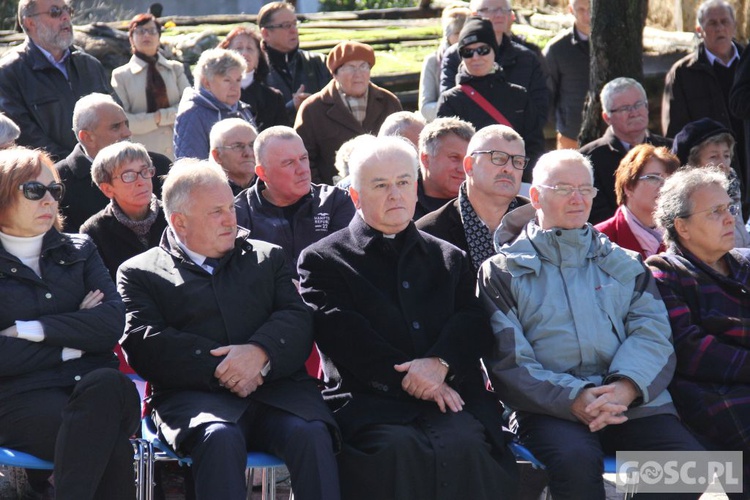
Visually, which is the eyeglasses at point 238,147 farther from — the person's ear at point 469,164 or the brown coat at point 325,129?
the person's ear at point 469,164

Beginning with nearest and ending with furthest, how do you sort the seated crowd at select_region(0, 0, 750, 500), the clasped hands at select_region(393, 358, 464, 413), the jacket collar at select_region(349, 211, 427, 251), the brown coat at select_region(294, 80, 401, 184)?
1. the seated crowd at select_region(0, 0, 750, 500)
2. the clasped hands at select_region(393, 358, 464, 413)
3. the jacket collar at select_region(349, 211, 427, 251)
4. the brown coat at select_region(294, 80, 401, 184)

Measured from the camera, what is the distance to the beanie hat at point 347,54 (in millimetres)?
7465

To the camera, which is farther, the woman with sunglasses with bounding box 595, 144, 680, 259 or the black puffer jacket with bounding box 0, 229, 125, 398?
the woman with sunglasses with bounding box 595, 144, 680, 259

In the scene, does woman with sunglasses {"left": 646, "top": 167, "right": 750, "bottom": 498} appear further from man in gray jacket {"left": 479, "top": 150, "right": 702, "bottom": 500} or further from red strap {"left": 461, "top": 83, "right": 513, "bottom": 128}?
red strap {"left": 461, "top": 83, "right": 513, "bottom": 128}

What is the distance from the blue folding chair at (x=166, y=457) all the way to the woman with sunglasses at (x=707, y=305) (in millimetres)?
1726

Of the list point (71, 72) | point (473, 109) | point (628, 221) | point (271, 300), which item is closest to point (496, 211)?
point (628, 221)

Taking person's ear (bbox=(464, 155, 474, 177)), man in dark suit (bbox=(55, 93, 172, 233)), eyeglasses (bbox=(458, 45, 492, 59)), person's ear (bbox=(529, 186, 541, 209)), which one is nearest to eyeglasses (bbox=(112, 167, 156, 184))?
man in dark suit (bbox=(55, 93, 172, 233))

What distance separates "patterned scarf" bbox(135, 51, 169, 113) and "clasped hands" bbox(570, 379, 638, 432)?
4767mm

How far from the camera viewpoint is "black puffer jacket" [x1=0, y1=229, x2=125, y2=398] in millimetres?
4219

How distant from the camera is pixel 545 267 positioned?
4.59 meters

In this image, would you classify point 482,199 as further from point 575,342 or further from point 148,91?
point 148,91

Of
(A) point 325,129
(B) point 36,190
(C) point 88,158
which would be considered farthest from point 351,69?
(B) point 36,190

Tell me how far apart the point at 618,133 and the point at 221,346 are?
3.45 meters
